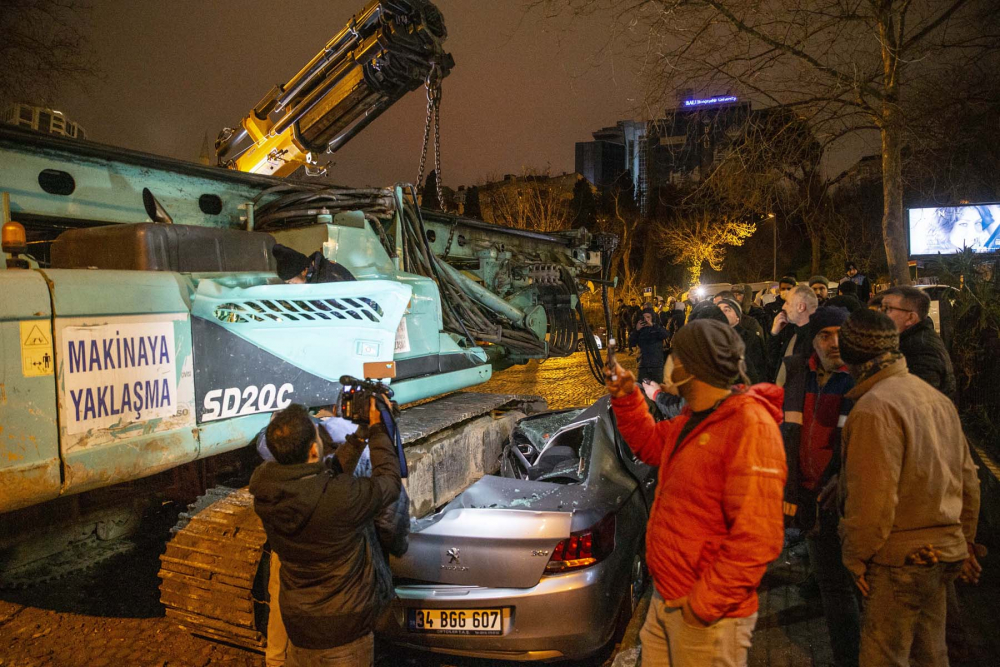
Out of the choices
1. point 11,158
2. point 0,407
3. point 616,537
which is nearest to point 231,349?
point 0,407

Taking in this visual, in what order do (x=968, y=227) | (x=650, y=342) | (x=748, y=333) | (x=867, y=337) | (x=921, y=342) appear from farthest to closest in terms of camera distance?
(x=968, y=227)
(x=650, y=342)
(x=748, y=333)
(x=921, y=342)
(x=867, y=337)

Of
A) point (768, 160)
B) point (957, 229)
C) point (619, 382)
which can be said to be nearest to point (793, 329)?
point (619, 382)

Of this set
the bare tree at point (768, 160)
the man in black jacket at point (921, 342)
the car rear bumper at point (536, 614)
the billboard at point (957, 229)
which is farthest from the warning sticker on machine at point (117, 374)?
the billboard at point (957, 229)

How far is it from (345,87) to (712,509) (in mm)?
6280

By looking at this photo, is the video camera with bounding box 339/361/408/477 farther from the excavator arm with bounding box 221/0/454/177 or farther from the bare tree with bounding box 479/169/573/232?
the bare tree with bounding box 479/169/573/232

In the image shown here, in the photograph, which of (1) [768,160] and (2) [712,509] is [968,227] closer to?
(1) [768,160]

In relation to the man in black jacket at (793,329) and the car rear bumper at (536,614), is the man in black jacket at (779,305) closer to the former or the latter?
the man in black jacket at (793,329)

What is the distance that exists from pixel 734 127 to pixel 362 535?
781 centimetres

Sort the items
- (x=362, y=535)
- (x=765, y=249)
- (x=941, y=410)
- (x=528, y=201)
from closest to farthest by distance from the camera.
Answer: (x=941, y=410)
(x=362, y=535)
(x=528, y=201)
(x=765, y=249)

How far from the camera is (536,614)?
3021 millimetres

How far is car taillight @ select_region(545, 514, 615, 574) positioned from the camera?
10.1 feet

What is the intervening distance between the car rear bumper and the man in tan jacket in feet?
3.95

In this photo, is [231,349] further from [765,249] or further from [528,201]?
[765,249]

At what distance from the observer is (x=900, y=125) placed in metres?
7.29
